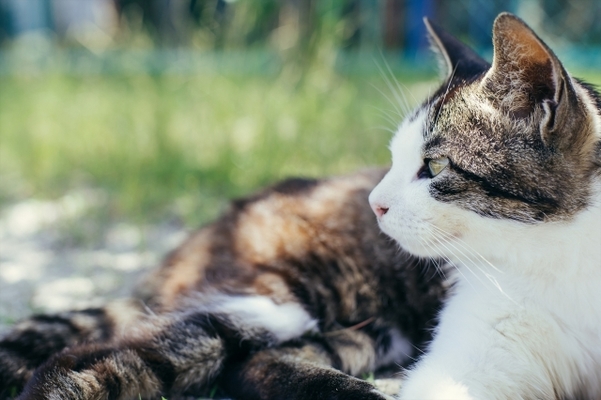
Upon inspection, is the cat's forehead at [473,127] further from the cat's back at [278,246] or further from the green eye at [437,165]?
the cat's back at [278,246]

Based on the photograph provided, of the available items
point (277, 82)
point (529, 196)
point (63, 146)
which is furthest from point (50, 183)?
point (529, 196)

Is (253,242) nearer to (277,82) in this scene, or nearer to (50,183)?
(50,183)

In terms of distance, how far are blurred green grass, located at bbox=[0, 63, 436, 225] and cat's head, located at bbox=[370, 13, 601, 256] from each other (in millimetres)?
1379

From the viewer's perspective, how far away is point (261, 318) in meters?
1.68

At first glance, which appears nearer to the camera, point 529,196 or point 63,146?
point 529,196

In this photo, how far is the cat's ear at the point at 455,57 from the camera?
5.62ft

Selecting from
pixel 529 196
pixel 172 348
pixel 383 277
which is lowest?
pixel 383 277

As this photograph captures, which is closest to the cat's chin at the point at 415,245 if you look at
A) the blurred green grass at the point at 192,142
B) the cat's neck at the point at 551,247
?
the cat's neck at the point at 551,247

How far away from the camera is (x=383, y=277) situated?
1.85 metres

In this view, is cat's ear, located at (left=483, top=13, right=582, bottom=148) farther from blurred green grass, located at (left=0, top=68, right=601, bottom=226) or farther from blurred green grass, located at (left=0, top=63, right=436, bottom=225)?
blurred green grass, located at (left=0, top=68, right=601, bottom=226)

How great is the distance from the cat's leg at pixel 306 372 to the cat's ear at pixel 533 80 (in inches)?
29.3

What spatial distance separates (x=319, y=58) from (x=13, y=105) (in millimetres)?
2550

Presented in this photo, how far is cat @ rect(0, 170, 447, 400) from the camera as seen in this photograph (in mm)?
1484

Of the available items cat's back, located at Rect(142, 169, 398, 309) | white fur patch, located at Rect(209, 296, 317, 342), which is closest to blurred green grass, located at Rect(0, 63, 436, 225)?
cat's back, located at Rect(142, 169, 398, 309)
